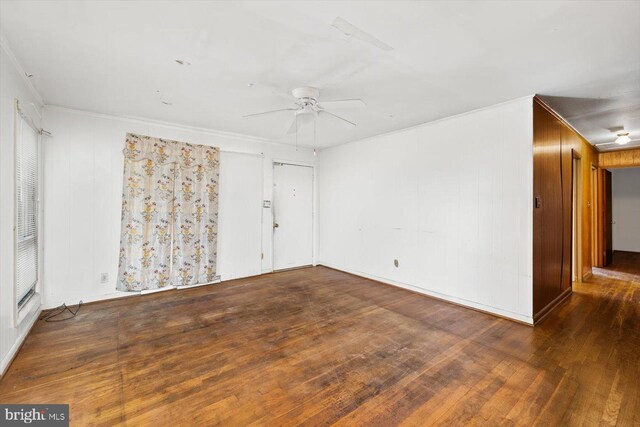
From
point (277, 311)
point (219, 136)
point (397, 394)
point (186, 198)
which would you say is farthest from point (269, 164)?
point (397, 394)

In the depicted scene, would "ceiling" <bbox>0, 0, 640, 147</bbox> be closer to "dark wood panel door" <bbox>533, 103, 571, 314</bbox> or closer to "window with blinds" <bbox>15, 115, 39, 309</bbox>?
"dark wood panel door" <bbox>533, 103, 571, 314</bbox>

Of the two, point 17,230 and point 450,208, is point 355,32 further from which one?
point 17,230

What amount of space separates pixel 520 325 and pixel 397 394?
2046 millimetres

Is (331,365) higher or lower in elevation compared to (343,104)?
lower

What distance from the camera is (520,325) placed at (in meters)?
3.19

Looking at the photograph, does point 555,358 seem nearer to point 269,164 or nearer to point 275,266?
point 275,266

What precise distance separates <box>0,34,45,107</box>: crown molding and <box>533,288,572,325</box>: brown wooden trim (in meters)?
5.56

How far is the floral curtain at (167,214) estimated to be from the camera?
4039 millimetres

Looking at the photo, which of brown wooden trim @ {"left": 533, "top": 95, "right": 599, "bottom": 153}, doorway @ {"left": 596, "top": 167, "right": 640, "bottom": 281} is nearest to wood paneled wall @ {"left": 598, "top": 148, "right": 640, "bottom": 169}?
doorway @ {"left": 596, "top": 167, "right": 640, "bottom": 281}

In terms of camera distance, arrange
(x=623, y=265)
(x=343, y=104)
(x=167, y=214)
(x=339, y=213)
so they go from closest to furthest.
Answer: (x=343, y=104), (x=167, y=214), (x=339, y=213), (x=623, y=265)

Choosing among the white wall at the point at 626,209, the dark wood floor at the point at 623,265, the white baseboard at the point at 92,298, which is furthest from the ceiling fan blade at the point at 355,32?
the white wall at the point at 626,209

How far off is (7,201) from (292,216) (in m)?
4.15

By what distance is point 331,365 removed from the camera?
2400mm

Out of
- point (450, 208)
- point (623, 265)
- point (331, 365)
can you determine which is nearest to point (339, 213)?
point (450, 208)
